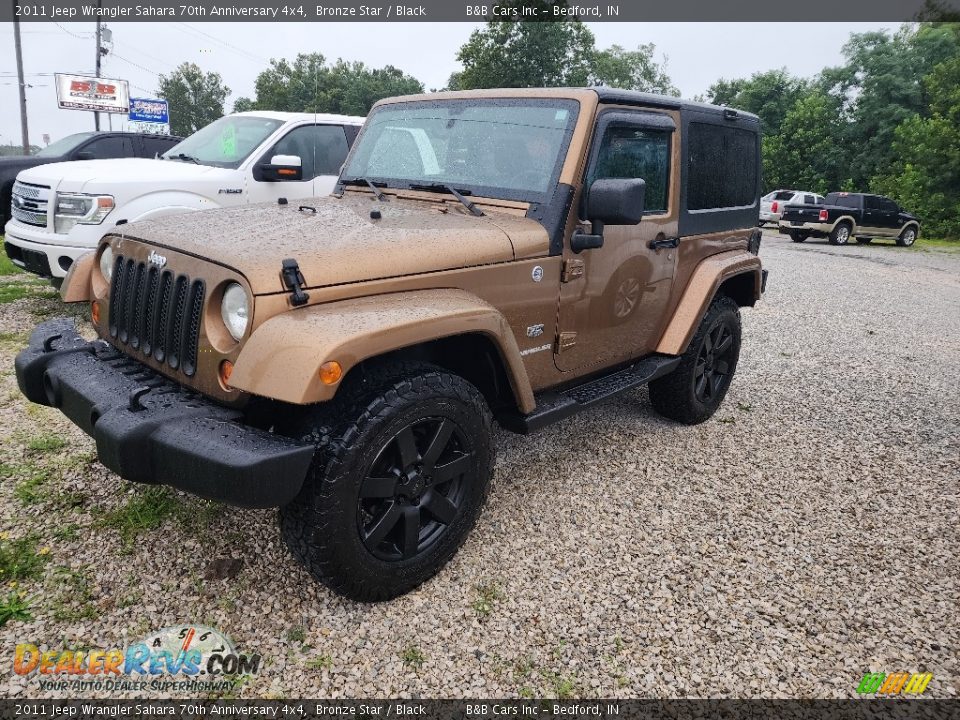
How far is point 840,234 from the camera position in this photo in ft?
66.1

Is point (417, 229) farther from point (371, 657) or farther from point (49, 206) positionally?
point (49, 206)

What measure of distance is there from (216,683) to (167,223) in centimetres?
182

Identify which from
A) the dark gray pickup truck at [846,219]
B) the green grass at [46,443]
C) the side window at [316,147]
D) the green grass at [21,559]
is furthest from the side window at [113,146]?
the dark gray pickup truck at [846,219]

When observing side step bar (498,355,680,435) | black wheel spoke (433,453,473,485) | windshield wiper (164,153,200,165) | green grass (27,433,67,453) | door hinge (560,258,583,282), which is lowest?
green grass (27,433,67,453)

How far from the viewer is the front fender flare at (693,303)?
3.90 m

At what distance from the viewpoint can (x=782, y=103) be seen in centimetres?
3972

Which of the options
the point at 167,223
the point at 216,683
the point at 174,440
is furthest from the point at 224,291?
the point at 216,683

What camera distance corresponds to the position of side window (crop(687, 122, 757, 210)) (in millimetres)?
3852

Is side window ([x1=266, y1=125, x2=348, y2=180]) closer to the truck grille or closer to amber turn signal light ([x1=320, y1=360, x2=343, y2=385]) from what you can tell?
the truck grille

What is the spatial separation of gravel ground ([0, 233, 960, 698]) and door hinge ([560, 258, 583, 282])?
1170mm

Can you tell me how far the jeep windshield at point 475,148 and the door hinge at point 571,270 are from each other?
1.05 ft

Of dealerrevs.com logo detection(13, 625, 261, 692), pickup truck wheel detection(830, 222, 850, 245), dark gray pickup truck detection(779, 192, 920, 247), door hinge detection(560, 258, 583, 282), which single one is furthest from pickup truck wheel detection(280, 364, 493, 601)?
pickup truck wheel detection(830, 222, 850, 245)

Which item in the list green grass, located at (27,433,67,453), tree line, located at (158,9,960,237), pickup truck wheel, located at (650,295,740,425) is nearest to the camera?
green grass, located at (27,433,67,453)

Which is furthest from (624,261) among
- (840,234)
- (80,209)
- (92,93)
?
(92,93)
